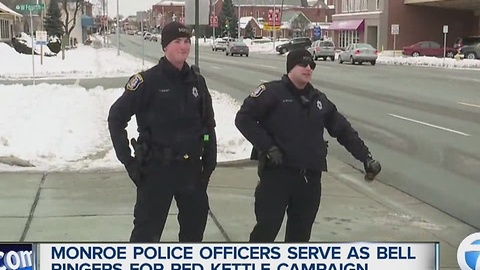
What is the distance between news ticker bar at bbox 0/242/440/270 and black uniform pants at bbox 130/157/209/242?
0.49 m

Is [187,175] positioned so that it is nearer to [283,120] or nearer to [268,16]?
[283,120]

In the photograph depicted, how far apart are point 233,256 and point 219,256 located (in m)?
0.07

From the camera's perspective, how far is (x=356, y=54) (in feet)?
96.9

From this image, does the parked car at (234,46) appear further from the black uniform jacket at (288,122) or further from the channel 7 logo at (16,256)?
the channel 7 logo at (16,256)

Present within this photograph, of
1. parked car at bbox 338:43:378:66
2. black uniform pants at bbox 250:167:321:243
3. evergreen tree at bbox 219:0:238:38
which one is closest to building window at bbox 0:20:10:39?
parked car at bbox 338:43:378:66

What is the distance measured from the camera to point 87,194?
668 centimetres

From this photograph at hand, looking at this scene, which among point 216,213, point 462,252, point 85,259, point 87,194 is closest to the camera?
point 85,259

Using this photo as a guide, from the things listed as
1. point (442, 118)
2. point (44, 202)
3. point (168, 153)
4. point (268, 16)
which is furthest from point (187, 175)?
point (442, 118)

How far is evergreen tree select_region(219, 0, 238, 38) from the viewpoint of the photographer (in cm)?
632

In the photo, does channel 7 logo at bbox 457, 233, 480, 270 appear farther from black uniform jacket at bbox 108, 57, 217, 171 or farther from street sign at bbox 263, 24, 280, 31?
street sign at bbox 263, 24, 280, 31

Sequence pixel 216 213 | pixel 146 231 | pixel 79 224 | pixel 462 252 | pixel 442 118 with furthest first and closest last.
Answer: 1. pixel 442 118
2. pixel 216 213
3. pixel 79 224
4. pixel 146 231
5. pixel 462 252

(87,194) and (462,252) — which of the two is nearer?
(462,252)

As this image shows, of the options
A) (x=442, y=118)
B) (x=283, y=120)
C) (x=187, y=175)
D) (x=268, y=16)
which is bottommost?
(x=442, y=118)

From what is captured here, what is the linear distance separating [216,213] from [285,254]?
2.42 m
